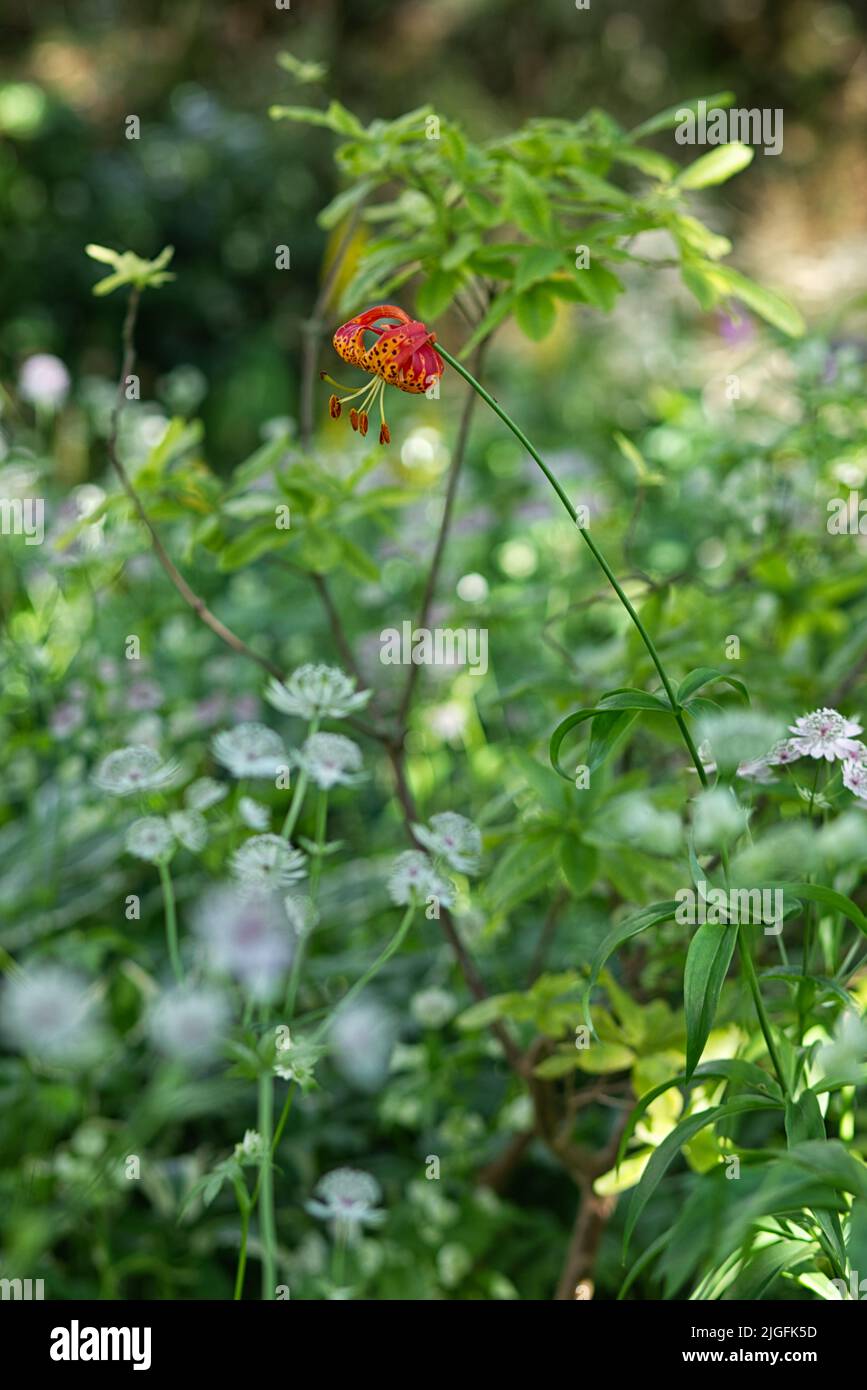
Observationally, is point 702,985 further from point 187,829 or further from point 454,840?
point 187,829

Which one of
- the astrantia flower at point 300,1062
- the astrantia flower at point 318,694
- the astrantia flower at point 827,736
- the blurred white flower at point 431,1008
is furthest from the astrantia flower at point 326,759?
the blurred white flower at point 431,1008

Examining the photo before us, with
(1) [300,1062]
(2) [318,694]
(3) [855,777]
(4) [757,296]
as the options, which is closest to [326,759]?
(2) [318,694]

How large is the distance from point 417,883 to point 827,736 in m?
0.24

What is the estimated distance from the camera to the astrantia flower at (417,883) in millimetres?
753

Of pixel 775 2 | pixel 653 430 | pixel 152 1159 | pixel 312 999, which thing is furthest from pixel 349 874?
pixel 775 2

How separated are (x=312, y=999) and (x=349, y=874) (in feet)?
0.66

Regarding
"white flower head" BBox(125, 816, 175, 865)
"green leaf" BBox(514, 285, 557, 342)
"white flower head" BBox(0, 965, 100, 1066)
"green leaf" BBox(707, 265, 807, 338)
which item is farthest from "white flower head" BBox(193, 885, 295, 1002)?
"green leaf" BBox(707, 265, 807, 338)

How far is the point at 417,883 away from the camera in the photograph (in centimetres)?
77

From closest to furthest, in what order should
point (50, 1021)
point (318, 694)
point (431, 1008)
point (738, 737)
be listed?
point (50, 1021) < point (738, 737) < point (318, 694) < point (431, 1008)

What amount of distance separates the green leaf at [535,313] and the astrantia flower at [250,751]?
32 centimetres

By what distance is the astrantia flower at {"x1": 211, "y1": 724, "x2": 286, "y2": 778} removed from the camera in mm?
830

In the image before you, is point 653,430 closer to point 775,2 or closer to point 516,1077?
point 516,1077

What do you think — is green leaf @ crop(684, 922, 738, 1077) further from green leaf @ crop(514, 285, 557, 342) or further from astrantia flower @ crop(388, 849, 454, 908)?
green leaf @ crop(514, 285, 557, 342)

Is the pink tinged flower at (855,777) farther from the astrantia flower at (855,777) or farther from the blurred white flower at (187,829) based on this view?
the blurred white flower at (187,829)
